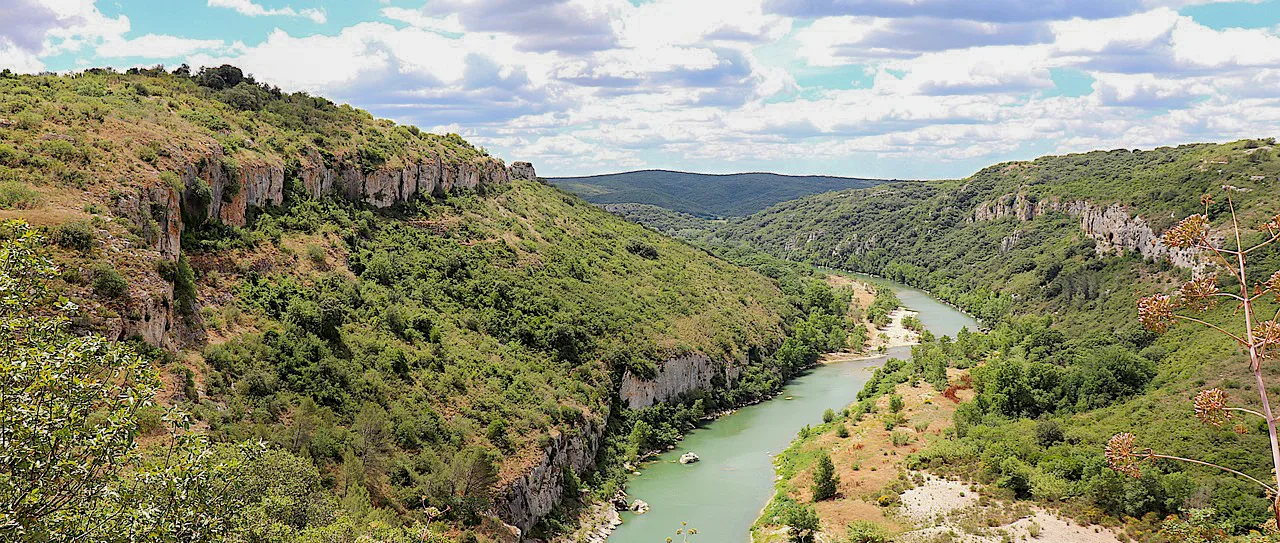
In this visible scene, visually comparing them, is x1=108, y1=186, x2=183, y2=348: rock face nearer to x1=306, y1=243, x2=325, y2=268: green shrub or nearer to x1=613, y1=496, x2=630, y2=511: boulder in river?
x1=306, y1=243, x2=325, y2=268: green shrub

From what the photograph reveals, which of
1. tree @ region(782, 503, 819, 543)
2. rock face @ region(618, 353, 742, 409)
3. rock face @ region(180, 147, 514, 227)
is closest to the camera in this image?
tree @ region(782, 503, 819, 543)

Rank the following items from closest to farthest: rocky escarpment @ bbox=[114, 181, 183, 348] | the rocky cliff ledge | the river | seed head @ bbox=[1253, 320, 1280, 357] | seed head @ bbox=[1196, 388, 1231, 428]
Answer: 1. seed head @ bbox=[1253, 320, 1280, 357]
2. seed head @ bbox=[1196, 388, 1231, 428]
3. rocky escarpment @ bbox=[114, 181, 183, 348]
4. the rocky cliff ledge
5. the river

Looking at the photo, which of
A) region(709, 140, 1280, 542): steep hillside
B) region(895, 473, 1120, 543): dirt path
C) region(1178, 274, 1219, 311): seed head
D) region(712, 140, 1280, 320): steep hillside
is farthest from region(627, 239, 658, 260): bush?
region(1178, 274, 1219, 311): seed head

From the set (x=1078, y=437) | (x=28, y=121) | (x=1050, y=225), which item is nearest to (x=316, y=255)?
(x=28, y=121)

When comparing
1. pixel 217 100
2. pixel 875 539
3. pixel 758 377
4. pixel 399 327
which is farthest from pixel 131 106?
pixel 758 377

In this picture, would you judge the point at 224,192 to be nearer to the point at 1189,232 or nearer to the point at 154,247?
the point at 154,247

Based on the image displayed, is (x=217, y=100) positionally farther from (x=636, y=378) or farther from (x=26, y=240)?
(x=26, y=240)

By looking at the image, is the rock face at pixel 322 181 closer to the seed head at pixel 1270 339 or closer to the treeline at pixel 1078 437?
the treeline at pixel 1078 437
